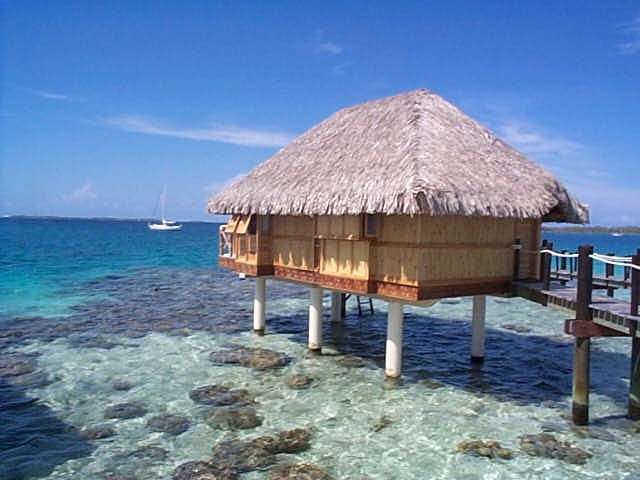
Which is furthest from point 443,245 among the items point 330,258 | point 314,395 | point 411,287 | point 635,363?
point 314,395

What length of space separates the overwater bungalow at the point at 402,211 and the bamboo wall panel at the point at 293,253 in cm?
3

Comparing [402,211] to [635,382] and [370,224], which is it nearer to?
[370,224]

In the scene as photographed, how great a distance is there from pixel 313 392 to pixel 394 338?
244cm

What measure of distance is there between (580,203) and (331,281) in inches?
283

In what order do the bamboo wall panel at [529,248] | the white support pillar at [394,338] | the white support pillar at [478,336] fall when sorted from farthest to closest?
1. the white support pillar at [478,336]
2. the bamboo wall panel at [529,248]
3. the white support pillar at [394,338]

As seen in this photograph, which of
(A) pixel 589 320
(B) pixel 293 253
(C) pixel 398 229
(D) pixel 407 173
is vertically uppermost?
(D) pixel 407 173

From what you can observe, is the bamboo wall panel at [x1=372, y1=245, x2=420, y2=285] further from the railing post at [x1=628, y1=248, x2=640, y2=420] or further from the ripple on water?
the railing post at [x1=628, y1=248, x2=640, y2=420]

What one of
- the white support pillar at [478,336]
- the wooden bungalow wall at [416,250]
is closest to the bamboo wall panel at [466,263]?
the wooden bungalow wall at [416,250]

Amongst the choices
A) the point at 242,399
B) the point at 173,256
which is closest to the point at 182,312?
Result: the point at 242,399

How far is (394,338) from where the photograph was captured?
13.3 meters

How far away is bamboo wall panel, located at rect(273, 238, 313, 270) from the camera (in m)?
14.7

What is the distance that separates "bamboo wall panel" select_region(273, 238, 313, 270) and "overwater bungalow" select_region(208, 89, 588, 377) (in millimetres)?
Result: 31

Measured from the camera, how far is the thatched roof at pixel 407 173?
1115 centimetres

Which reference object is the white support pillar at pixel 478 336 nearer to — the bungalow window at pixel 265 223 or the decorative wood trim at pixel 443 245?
the decorative wood trim at pixel 443 245
